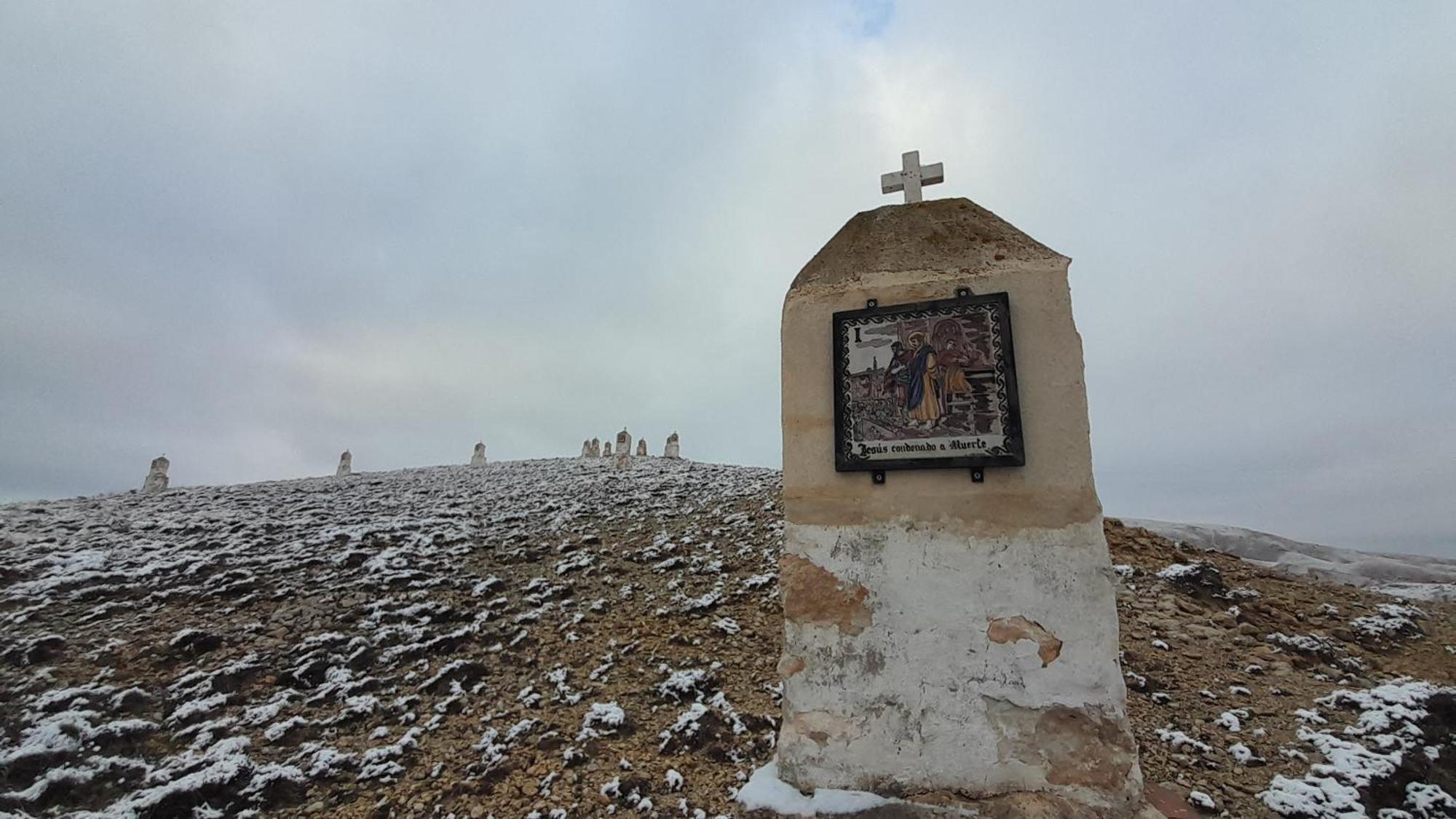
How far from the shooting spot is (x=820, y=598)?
145 inches

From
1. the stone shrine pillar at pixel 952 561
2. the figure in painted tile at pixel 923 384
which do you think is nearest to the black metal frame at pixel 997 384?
the stone shrine pillar at pixel 952 561

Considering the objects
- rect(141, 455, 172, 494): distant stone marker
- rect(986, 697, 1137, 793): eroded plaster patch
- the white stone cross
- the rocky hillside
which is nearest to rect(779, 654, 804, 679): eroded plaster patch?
rect(986, 697, 1137, 793): eroded plaster patch

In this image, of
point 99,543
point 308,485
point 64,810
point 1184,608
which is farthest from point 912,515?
point 308,485

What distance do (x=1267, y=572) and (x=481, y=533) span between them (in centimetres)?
1417

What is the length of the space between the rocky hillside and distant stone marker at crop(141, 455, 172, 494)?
1291cm

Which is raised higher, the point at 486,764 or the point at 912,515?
the point at 912,515

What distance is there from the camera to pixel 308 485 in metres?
20.8

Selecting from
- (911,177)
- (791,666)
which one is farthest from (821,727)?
(911,177)

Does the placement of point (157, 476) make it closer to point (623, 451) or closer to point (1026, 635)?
point (623, 451)

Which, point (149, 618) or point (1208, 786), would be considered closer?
point (1208, 786)

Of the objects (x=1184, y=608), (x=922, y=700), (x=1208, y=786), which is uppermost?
(x=922, y=700)

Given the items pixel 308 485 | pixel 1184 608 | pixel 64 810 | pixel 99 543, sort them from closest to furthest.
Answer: pixel 64 810 → pixel 1184 608 → pixel 99 543 → pixel 308 485

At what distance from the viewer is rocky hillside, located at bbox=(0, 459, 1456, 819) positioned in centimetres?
515

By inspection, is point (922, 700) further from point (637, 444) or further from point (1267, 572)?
point (637, 444)
